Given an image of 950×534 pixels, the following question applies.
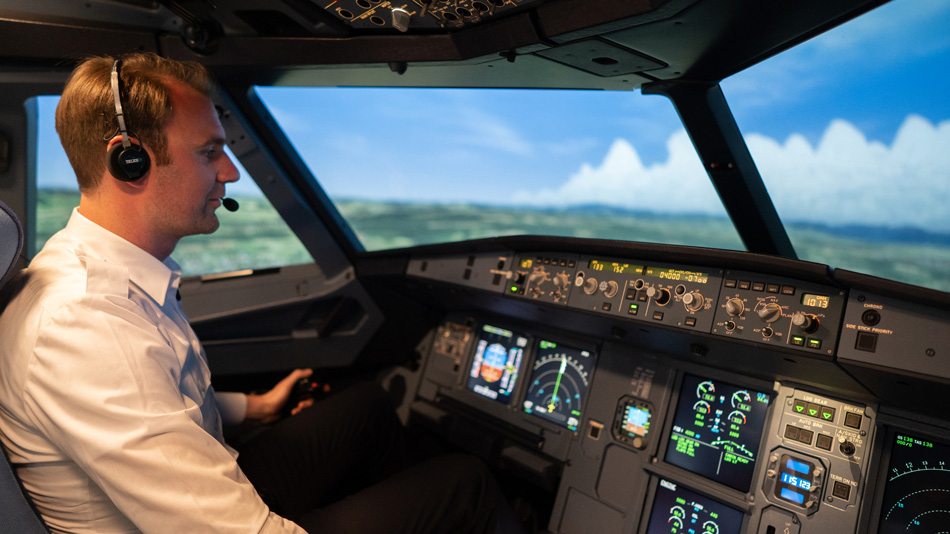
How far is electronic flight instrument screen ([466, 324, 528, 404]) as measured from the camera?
8.69 feet

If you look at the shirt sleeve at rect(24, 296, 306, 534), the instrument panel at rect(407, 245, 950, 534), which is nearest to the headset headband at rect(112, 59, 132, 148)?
the shirt sleeve at rect(24, 296, 306, 534)

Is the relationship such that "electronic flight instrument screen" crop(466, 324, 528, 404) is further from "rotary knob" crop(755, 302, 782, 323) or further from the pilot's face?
the pilot's face

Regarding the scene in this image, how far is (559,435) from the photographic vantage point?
2412 mm

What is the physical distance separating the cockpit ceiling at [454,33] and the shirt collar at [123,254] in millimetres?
800

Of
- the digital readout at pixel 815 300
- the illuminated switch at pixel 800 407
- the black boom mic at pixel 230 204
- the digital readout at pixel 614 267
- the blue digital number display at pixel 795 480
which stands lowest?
the blue digital number display at pixel 795 480

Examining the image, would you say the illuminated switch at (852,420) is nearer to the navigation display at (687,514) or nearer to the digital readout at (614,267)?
the navigation display at (687,514)

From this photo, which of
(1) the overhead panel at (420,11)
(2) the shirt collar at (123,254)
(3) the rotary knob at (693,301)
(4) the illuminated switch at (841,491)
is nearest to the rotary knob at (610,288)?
(3) the rotary knob at (693,301)

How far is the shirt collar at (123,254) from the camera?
50.8 inches

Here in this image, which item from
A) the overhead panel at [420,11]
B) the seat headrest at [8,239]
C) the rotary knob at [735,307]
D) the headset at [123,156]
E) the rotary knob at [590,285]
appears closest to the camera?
the seat headrest at [8,239]

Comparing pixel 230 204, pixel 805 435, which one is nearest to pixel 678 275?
pixel 805 435

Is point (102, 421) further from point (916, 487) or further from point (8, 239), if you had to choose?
point (916, 487)

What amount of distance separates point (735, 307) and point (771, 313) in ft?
0.33

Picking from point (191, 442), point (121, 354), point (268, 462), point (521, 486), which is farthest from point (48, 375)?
point (521, 486)

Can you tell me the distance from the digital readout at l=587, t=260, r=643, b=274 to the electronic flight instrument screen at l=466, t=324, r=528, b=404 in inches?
25.3
